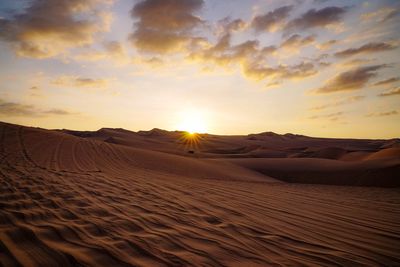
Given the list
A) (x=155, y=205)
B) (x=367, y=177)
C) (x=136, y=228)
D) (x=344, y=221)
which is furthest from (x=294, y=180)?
(x=136, y=228)

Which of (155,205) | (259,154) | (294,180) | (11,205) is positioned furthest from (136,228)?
(259,154)

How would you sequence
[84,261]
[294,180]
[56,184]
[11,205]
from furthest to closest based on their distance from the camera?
[294,180], [56,184], [11,205], [84,261]

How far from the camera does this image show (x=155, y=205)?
4719mm

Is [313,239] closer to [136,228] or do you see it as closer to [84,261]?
[136,228]

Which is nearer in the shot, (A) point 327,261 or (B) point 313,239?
(A) point 327,261

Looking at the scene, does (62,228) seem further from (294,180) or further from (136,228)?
(294,180)

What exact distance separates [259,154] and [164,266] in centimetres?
2861

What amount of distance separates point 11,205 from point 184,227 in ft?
8.37

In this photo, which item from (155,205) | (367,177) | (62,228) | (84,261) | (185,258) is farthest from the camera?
(367,177)

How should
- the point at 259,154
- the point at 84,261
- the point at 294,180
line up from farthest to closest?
the point at 259,154
the point at 294,180
the point at 84,261

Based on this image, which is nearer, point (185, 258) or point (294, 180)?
point (185, 258)

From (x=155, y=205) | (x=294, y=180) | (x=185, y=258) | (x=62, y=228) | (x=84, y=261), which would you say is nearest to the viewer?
(x=84, y=261)

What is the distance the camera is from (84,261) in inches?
97.1

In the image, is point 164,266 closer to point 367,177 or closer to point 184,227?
point 184,227
